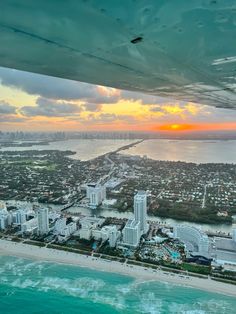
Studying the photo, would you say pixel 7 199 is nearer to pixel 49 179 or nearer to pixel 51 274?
pixel 49 179

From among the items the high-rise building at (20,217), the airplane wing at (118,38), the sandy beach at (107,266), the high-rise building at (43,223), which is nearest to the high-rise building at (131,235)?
the sandy beach at (107,266)

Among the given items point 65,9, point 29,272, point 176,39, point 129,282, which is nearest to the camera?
point 65,9

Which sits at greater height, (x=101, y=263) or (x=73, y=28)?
(x=73, y=28)

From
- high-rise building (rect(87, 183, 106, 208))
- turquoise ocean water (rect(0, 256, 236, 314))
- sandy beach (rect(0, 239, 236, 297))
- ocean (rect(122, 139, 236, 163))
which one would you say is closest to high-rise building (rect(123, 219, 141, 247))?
sandy beach (rect(0, 239, 236, 297))

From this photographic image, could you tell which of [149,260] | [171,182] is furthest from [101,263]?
[171,182]

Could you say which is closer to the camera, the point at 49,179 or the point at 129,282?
the point at 129,282

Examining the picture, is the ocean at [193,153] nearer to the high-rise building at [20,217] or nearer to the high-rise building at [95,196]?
the high-rise building at [95,196]
